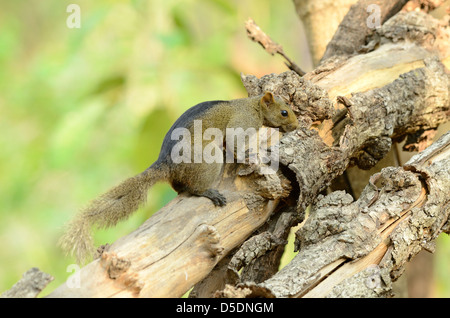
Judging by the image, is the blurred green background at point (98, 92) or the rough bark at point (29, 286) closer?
the rough bark at point (29, 286)

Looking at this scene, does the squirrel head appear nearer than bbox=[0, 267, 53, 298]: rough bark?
No

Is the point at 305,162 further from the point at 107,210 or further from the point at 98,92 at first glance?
the point at 98,92

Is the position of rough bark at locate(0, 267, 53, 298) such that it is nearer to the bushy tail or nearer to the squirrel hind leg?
the bushy tail

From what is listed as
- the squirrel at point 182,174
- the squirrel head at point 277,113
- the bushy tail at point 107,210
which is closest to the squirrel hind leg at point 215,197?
the squirrel at point 182,174

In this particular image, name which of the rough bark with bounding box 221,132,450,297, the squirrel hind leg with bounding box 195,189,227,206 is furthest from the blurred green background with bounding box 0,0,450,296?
the rough bark with bounding box 221,132,450,297

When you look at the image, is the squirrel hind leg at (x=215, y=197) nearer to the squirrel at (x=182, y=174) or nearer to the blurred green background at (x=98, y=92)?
the squirrel at (x=182, y=174)

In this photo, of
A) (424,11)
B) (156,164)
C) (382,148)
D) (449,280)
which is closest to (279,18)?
(424,11)
